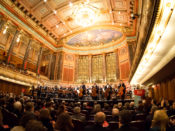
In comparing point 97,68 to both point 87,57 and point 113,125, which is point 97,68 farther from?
point 113,125

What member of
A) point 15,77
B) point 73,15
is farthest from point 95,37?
point 15,77

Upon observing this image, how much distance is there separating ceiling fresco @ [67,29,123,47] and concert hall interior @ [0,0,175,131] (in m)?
0.17

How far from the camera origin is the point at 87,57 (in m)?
21.8

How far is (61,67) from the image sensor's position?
61.9 ft

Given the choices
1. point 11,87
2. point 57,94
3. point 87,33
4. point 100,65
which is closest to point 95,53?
point 100,65

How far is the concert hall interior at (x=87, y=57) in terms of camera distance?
414 centimetres

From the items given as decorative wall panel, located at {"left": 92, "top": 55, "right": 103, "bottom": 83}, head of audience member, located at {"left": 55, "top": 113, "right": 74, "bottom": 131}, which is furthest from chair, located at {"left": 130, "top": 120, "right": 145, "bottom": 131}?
decorative wall panel, located at {"left": 92, "top": 55, "right": 103, "bottom": 83}

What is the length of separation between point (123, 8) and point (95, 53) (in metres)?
8.84

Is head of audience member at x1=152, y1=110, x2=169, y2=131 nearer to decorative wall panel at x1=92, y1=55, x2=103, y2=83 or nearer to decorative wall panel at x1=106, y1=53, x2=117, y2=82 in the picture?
decorative wall panel at x1=106, y1=53, x2=117, y2=82

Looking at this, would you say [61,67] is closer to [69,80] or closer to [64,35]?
[69,80]

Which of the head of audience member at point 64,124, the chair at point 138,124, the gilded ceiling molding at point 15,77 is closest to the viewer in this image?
the head of audience member at point 64,124

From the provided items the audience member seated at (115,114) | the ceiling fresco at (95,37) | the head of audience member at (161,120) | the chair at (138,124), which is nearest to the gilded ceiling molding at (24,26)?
the ceiling fresco at (95,37)

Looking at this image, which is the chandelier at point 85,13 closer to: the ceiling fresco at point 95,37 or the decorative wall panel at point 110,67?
the ceiling fresco at point 95,37

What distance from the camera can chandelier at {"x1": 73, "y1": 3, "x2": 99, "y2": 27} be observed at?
15073 mm
